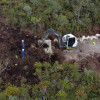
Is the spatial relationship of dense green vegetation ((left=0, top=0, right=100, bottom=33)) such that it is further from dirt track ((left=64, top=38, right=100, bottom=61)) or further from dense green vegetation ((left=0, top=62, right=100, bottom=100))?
dense green vegetation ((left=0, top=62, right=100, bottom=100))

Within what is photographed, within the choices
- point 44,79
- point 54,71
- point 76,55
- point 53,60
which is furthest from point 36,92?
point 76,55

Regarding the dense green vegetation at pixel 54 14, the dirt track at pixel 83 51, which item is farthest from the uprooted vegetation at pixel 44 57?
the dirt track at pixel 83 51

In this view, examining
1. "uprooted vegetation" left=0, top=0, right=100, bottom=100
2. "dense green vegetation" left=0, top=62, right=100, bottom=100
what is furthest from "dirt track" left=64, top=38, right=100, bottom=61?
"dense green vegetation" left=0, top=62, right=100, bottom=100

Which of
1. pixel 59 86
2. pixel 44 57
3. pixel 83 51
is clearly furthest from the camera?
pixel 83 51

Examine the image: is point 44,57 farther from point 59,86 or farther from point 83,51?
point 83,51

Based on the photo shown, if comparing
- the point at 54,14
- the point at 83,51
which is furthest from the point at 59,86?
the point at 54,14

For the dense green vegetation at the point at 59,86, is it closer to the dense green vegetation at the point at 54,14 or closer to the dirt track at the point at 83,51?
the dirt track at the point at 83,51

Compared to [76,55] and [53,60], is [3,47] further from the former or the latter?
[76,55]
